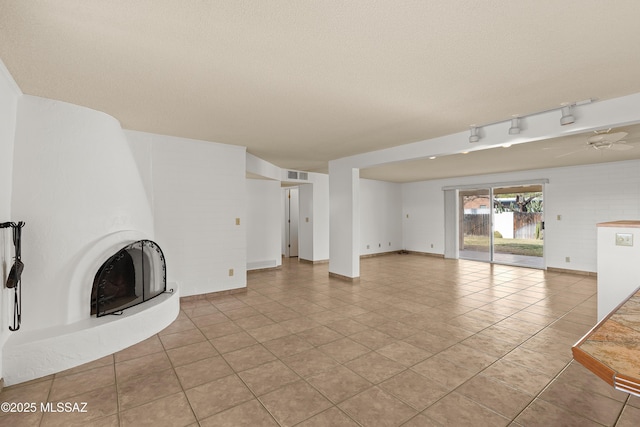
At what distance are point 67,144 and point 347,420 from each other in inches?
136

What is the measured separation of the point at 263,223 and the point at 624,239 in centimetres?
608

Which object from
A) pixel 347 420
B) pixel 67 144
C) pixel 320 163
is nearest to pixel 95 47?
pixel 67 144

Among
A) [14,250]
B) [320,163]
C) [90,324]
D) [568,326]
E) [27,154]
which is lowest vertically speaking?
[568,326]

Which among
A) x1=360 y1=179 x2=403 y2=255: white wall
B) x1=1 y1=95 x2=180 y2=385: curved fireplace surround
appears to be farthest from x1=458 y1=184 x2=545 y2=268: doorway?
x1=1 y1=95 x2=180 y2=385: curved fireplace surround

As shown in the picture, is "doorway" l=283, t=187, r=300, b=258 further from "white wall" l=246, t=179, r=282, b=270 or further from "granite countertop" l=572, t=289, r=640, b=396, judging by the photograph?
"granite countertop" l=572, t=289, r=640, b=396

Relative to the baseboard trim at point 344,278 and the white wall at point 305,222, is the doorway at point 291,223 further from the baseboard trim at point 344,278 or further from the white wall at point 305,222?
the baseboard trim at point 344,278

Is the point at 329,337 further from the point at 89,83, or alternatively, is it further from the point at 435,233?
the point at 435,233

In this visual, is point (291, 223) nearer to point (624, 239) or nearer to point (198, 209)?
point (198, 209)

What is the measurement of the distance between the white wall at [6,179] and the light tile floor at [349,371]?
2.04ft

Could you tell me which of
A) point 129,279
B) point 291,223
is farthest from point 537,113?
point 291,223

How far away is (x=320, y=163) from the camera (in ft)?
21.6

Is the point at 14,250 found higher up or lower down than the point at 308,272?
higher up

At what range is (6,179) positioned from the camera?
8.02 ft

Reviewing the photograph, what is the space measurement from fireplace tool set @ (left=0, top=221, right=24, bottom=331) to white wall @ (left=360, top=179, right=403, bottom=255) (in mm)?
7400
